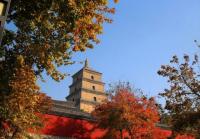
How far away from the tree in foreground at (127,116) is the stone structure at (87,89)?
117ft

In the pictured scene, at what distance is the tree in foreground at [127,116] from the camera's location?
25234mm

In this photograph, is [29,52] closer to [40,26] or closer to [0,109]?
[40,26]

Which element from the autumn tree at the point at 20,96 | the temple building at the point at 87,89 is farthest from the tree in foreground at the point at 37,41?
the temple building at the point at 87,89

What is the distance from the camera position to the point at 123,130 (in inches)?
1069

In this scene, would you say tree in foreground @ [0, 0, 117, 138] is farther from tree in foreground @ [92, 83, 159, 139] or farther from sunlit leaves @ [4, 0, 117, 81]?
tree in foreground @ [92, 83, 159, 139]

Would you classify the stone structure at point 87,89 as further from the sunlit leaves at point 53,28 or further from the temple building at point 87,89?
the sunlit leaves at point 53,28

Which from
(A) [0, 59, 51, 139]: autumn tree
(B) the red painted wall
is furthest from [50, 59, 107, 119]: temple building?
(A) [0, 59, 51, 139]: autumn tree

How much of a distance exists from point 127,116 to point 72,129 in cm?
482

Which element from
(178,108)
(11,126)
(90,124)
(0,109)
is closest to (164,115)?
(178,108)

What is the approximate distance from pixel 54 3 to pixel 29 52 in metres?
3.25

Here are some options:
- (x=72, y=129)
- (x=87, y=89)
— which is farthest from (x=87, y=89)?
(x=72, y=129)

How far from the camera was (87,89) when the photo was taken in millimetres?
65750

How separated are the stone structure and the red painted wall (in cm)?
3527

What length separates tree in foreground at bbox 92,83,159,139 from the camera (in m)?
25.2
